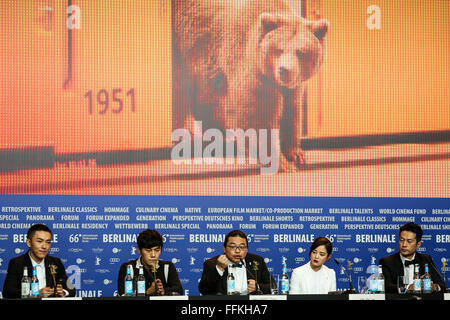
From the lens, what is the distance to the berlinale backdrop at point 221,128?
18.6ft

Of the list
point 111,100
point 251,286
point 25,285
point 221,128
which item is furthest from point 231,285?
point 111,100

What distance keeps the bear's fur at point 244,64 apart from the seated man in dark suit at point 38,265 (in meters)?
1.43

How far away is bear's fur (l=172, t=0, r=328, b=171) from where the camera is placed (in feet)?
19.3

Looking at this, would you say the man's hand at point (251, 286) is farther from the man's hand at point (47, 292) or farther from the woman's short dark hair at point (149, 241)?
the man's hand at point (47, 292)

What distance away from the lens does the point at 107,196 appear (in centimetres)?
575

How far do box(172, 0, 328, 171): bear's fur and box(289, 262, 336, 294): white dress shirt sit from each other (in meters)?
1.10

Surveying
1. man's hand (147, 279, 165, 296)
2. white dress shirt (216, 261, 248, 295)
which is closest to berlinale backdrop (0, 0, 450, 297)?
white dress shirt (216, 261, 248, 295)

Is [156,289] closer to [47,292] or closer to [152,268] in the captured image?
[152,268]

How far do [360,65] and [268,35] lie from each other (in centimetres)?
81

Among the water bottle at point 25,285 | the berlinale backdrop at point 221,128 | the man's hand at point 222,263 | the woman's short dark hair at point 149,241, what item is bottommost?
the water bottle at point 25,285

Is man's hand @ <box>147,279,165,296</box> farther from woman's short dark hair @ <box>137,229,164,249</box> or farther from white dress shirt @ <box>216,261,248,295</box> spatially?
white dress shirt @ <box>216,261,248,295</box>

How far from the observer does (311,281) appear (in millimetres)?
5102
